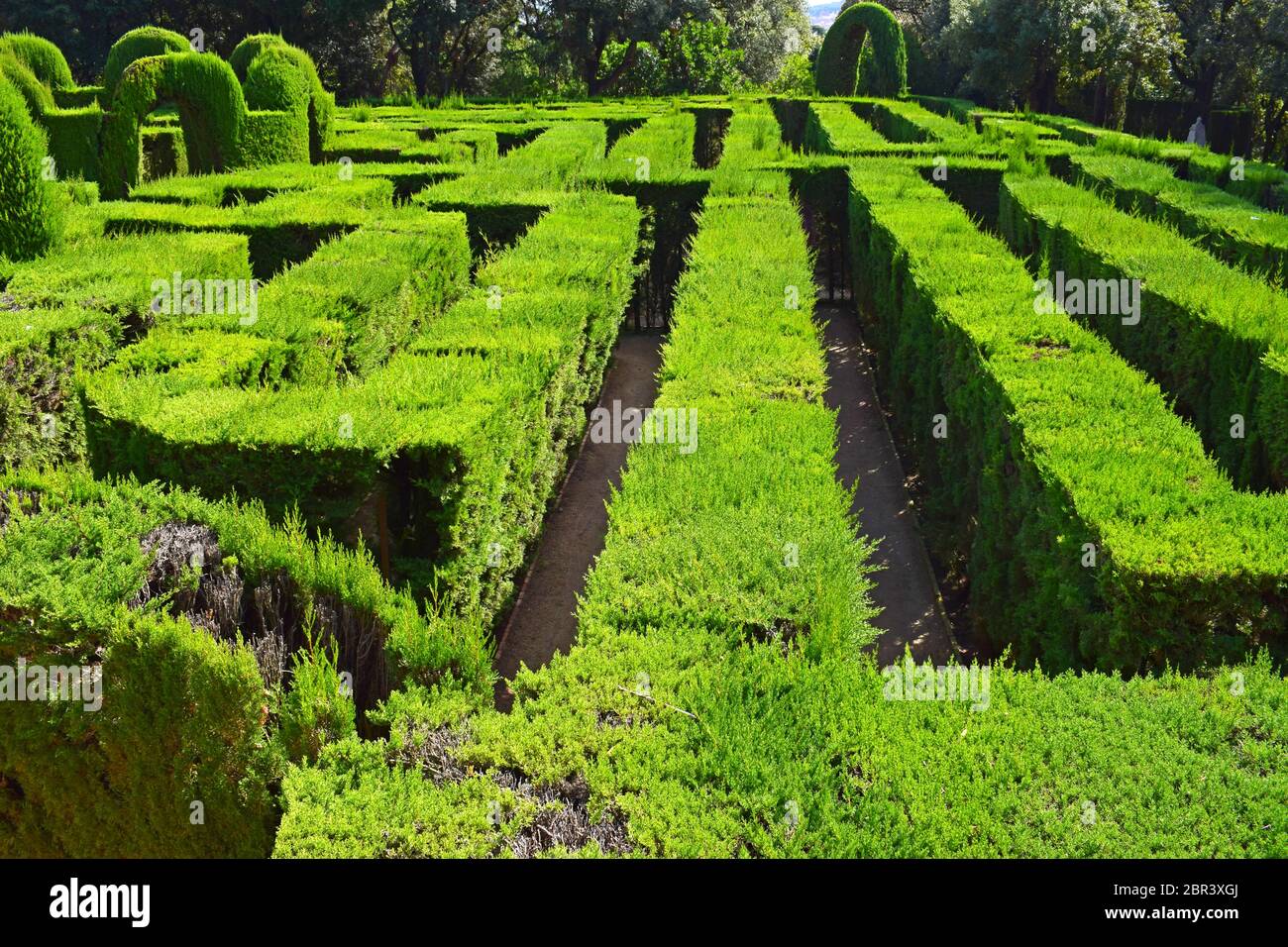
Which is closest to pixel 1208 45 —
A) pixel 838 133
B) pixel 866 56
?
pixel 866 56

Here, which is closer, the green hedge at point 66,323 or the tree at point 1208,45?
the green hedge at point 66,323

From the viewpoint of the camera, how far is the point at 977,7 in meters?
34.0

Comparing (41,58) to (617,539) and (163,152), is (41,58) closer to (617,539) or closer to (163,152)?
(163,152)

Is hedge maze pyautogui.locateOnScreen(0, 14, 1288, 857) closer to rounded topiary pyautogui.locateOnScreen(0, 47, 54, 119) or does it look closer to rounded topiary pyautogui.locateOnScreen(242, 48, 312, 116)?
rounded topiary pyautogui.locateOnScreen(242, 48, 312, 116)

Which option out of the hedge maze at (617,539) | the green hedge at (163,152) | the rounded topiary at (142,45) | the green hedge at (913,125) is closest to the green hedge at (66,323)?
the hedge maze at (617,539)

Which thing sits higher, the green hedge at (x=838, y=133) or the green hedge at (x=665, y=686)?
the green hedge at (x=838, y=133)

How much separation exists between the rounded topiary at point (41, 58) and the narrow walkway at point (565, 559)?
1934 centimetres

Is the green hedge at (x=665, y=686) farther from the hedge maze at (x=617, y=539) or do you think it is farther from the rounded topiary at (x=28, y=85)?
the rounded topiary at (x=28, y=85)

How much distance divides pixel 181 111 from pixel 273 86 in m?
2.13

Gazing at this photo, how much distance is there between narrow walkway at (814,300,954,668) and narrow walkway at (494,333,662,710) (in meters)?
2.14

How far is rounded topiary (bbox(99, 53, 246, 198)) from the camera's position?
45.9 feet

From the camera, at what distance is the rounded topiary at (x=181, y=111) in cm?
1398
